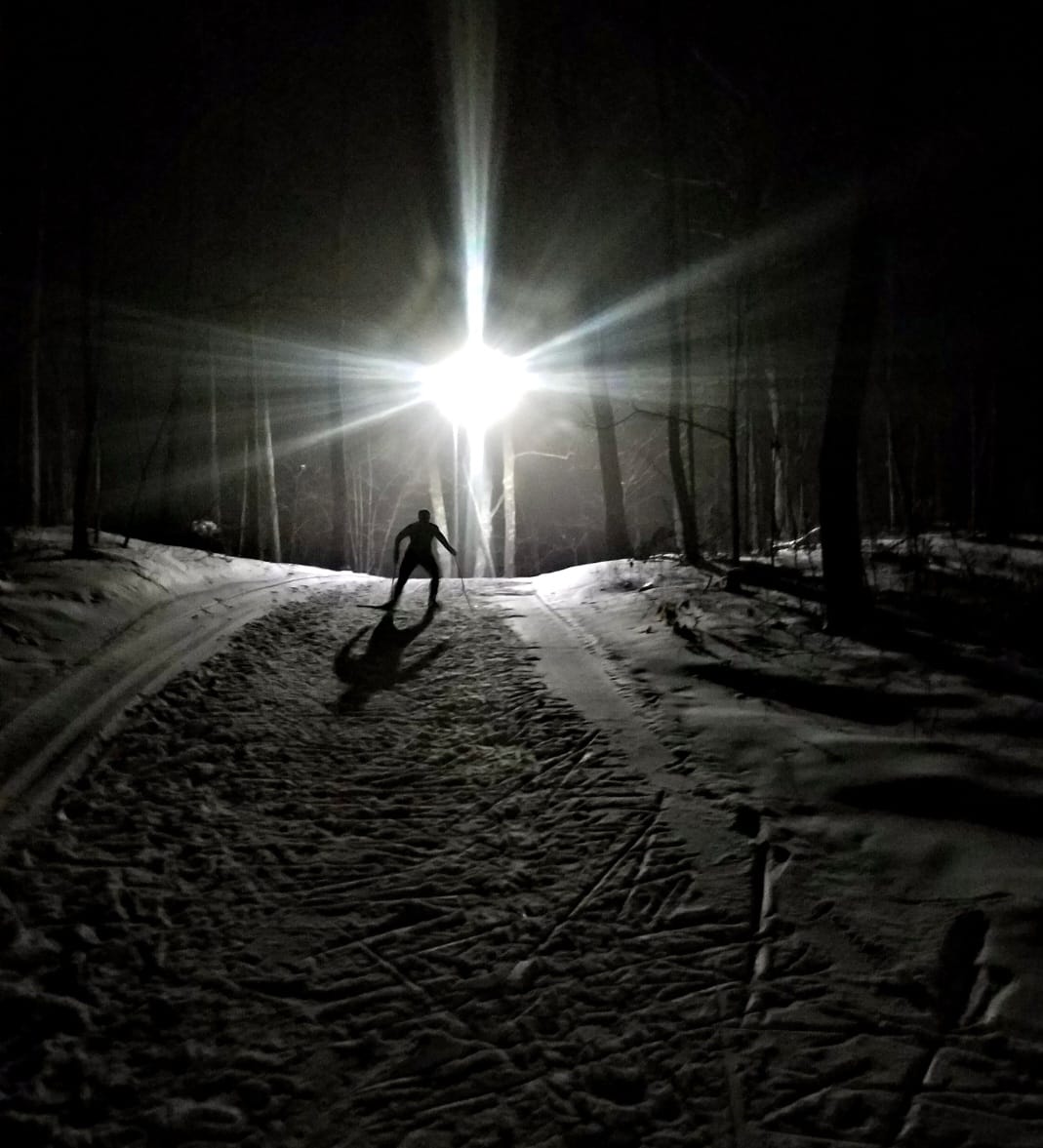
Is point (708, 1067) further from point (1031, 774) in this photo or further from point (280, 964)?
point (1031, 774)

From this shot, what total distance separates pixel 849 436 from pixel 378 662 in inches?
244

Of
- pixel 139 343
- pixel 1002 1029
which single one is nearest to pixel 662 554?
pixel 1002 1029

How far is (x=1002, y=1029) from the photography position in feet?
9.15

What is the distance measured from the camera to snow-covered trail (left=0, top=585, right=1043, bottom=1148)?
2.56m

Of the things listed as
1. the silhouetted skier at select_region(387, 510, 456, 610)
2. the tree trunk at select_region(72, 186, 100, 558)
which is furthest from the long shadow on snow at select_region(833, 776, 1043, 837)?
the tree trunk at select_region(72, 186, 100, 558)

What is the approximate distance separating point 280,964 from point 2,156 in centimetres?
1907

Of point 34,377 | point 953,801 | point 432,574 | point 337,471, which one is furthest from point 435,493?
point 953,801

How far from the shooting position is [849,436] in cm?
817

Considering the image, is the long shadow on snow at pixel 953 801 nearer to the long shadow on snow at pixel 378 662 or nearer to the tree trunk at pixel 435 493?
the long shadow on snow at pixel 378 662

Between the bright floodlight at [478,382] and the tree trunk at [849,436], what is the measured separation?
62.9ft

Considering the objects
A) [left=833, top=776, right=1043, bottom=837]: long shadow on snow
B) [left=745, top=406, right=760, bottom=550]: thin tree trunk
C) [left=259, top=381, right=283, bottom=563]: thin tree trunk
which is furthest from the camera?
[left=745, top=406, right=760, bottom=550]: thin tree trunk

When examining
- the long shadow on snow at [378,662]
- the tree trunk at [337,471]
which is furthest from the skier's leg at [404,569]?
the tree trunk at [337,471]

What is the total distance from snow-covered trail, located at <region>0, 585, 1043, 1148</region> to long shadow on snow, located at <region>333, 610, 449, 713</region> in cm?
136

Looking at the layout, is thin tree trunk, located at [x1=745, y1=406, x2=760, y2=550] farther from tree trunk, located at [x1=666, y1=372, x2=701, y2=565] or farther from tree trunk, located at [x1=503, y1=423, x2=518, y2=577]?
tree trunk, located at [x1=503, y1=423, x2=518, y2=577]
